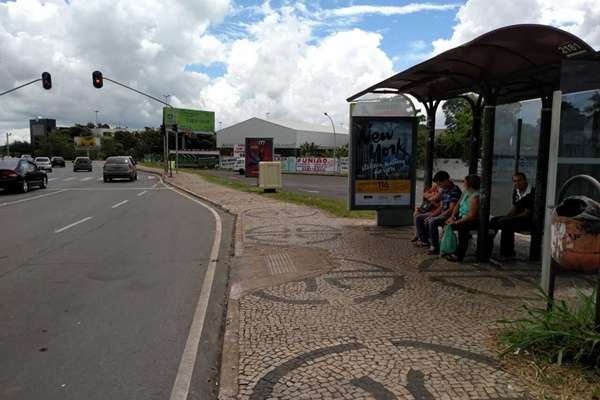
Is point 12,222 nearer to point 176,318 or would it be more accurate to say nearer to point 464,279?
point 176,318

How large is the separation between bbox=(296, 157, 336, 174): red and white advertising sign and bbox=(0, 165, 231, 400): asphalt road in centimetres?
3781

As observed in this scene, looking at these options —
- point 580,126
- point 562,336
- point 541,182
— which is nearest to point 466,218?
point 541,182

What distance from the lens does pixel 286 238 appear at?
32.0 feet

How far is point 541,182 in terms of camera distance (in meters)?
7.46

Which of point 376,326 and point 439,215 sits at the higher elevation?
point 439,215

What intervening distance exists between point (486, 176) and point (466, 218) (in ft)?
2.20

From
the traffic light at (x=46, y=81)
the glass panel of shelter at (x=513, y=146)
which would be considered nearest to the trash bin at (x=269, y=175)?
the glass panel of shelter at (x=513, y=146)

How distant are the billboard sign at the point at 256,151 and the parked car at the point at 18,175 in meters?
9.83

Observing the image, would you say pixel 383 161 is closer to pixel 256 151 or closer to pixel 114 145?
pixel 256 151

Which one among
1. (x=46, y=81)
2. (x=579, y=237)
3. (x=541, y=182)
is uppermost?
(x=46, y=81)

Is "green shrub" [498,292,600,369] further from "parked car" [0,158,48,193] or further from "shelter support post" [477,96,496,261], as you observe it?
"parked car" [0,158,48,193]

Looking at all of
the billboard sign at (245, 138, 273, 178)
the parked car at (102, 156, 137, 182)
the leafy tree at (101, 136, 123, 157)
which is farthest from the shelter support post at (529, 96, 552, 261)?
the leafy tree at (101, 136, 123, 157)

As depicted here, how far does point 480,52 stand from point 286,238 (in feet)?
16.2

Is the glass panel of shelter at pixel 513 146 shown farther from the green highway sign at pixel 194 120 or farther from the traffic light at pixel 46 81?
the green highway sign at pixel 194 120
